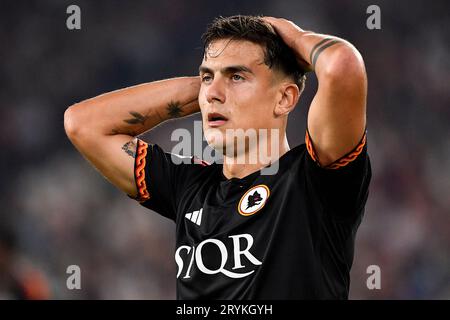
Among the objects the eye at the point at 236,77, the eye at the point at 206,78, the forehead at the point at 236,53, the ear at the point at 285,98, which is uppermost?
the forehead at the point at 236,53

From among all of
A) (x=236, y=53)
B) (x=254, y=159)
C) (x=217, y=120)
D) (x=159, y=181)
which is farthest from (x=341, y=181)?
(x=159, y=181)

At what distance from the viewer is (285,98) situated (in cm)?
283

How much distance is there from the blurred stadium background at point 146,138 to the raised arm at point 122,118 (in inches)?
126

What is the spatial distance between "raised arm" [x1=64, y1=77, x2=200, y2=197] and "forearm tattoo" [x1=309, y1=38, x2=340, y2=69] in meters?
0.72

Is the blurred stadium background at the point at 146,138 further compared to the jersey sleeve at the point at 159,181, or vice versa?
the blurred stadium background at the point at 146,138

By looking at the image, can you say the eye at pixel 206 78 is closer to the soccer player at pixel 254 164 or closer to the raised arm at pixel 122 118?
the soccer player at pixel 254 164

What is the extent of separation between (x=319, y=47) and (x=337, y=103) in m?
0.27

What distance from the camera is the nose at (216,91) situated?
2715 millimetres

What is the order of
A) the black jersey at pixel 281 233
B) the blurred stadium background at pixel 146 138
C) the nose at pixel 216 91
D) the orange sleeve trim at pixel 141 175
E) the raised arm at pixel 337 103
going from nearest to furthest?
1. the raised arm at pixel 337 103
2. the black jersey at pixel 281 233
3. the nose at pixel 216 91
4. the orange sleeve trim at pixel 141 175
5. the blurred stadium background at pixel 146 138

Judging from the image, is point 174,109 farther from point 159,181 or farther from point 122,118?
point 159,181

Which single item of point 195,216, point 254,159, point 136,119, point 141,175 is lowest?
point 195,216

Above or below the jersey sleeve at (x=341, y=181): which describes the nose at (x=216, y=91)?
above

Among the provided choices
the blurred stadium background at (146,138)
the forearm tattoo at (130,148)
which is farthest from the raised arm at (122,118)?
the blurred stadium background at (146,138)
